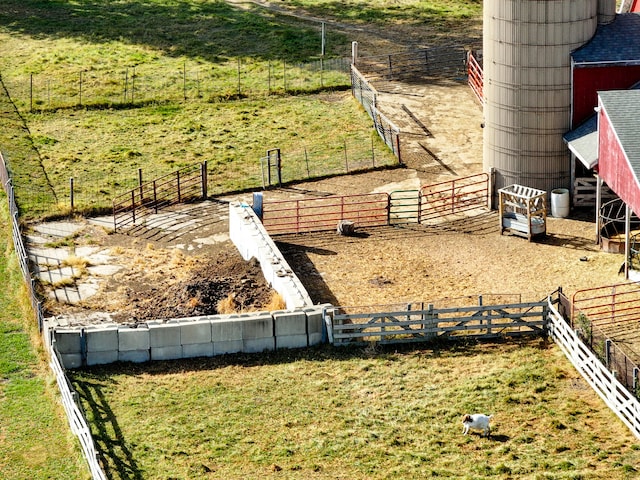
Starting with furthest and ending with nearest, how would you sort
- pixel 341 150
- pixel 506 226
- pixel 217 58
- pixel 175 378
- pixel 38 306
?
pixel 217 58, pixel 341 150, pixel 506 226, pixel 38 306, pixel 175 378

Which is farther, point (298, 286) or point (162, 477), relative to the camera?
point (298, 286)

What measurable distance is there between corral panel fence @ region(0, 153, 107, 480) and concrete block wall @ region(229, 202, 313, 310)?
→ 7.02m

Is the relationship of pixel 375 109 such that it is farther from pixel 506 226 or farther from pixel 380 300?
pixel 380 300

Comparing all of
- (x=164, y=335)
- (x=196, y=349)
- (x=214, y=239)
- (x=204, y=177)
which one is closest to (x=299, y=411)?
(x=196, y=349)

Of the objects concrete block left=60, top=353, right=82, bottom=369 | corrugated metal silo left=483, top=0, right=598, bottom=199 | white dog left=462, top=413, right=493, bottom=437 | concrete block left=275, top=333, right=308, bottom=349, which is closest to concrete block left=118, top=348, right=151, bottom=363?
concrete block left=60, top=353, right=82, bottom=369

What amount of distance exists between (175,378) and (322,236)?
1214 centimetres

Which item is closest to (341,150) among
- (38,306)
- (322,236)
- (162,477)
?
(322,236)

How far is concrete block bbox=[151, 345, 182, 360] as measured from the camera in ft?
130

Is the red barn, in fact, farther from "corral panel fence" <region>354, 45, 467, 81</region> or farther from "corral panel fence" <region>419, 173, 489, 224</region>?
"corral panel fence" <region>354, 45, 467, 81</region>

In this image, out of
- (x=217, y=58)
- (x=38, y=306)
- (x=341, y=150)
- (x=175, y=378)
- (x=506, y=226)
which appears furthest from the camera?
(x=217, y=58)

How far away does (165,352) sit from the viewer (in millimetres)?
39531

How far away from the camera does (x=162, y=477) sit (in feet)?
110

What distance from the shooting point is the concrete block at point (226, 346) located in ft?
130

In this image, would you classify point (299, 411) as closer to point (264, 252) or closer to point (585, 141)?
point (264, 252)
